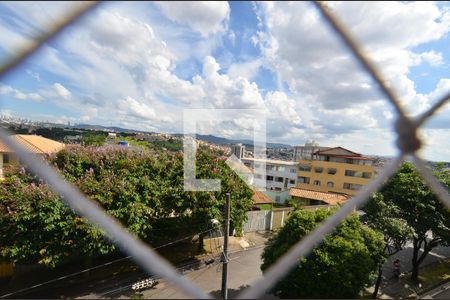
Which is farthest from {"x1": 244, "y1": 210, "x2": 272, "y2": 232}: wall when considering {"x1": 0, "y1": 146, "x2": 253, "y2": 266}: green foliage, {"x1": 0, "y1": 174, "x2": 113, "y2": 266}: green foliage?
{"x1": 0, "y1": 174, "x2": 113, "y2": 266}: green foliage

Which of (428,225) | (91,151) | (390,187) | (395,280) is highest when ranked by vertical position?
(91,151)

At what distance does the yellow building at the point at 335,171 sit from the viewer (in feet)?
84.4

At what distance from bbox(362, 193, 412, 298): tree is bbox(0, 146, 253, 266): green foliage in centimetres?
401

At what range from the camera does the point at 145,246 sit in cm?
60

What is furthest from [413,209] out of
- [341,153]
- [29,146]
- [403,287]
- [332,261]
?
[341,153]

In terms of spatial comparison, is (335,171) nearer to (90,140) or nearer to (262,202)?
(262,202)

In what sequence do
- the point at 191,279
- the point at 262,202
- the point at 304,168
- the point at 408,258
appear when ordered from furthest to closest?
the point at 304,168 → the point at 262,202 → the point at 408,258 → the point at 191,279

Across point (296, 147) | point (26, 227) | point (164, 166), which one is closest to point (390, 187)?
point (164, 166)

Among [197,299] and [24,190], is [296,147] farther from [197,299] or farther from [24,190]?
[197,299]

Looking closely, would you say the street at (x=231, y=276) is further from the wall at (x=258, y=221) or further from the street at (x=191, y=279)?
the wall at (x=258, y=221)

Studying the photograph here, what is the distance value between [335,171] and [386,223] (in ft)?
62.9

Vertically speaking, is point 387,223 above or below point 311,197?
above

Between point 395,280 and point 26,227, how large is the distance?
11618 millimetres

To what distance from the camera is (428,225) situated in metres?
9.24
